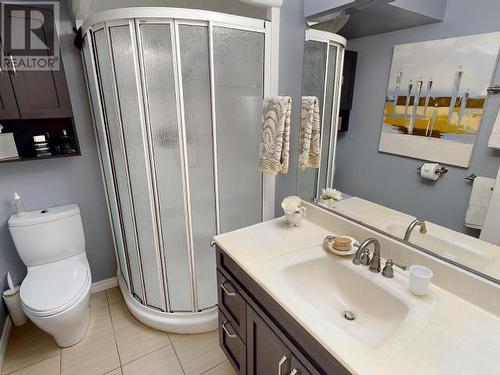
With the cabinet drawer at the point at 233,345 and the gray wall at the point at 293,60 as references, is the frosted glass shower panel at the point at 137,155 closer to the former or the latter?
the cabinet drawer at the point at 233,345

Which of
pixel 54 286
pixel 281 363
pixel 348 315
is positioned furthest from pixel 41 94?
pixel 348 315

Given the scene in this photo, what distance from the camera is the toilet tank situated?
1.76 meters

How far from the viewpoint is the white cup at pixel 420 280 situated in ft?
3.00

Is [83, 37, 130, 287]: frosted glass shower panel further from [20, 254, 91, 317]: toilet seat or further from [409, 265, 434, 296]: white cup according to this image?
[409, 265, 434, 296]: white cup

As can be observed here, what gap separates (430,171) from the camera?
1.01m

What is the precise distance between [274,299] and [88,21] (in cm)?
168

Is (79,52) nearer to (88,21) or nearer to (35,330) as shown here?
(88,21)

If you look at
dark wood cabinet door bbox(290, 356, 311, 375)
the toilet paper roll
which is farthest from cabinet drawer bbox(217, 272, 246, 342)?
the toilet paper roll

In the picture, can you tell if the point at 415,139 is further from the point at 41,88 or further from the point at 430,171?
the point at 41,88

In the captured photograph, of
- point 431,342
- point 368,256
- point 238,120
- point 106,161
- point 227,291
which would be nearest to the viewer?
point 431,342

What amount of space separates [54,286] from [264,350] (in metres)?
1.41

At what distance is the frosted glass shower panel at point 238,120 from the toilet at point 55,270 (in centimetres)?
100

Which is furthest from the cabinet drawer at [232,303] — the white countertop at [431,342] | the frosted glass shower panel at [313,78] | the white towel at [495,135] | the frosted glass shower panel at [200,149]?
the white towel at [495,135]

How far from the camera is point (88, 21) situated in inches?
57.4
